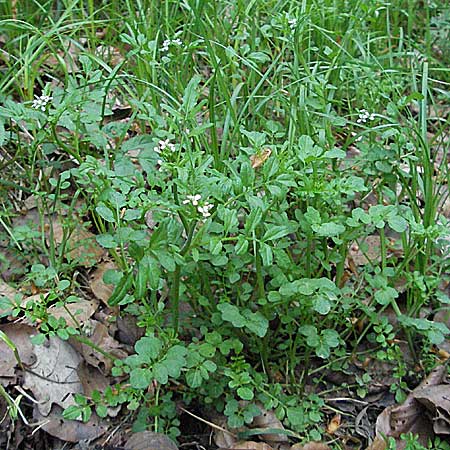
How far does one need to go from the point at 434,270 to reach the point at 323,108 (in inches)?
24.3

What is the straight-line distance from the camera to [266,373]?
7.06 feet

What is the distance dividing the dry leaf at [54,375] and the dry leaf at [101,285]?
7.7 inches

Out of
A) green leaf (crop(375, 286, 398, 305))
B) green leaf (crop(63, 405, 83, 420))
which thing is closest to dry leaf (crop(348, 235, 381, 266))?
green leaf (crop(375, 286, 398, 305))

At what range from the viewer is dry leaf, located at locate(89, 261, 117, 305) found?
233 cm

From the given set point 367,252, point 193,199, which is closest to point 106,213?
point 193,199

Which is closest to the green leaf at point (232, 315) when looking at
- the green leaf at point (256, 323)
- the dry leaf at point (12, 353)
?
the green leaf at point (256, 323)

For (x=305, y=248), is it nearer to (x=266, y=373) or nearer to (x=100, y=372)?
(x=266, y=373)

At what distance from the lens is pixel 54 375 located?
213cm

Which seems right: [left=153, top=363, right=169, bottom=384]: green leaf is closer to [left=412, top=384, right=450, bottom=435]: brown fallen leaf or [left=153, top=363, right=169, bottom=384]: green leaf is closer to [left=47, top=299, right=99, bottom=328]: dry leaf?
[left=47, top=299, right=99, bottom=328]: dry leaf

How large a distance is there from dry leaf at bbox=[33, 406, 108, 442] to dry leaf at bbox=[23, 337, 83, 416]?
0.05 ft

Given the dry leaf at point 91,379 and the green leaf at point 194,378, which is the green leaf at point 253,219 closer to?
the green leaf at point 194,378

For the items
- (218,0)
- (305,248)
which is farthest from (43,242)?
(218,0)

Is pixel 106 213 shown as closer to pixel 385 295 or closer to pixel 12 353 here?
pixel 12 353

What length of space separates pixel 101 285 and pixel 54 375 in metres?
0.34
